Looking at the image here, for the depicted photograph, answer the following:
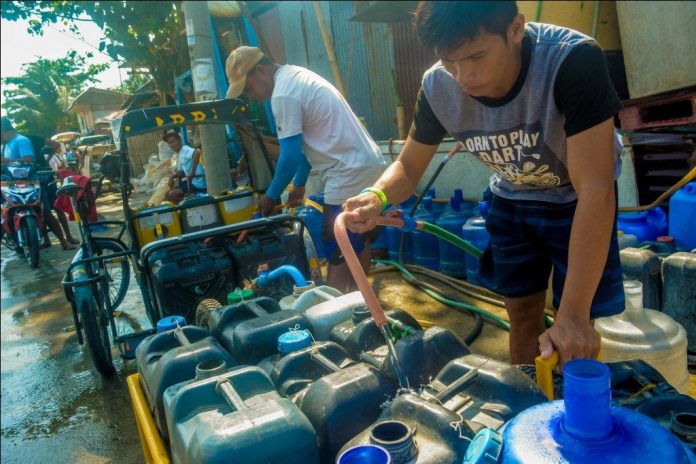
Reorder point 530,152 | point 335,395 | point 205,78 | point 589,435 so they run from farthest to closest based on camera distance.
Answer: point 205,78 < point 530,152 < point 335,395 < point 589,435

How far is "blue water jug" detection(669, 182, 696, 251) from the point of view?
A: 350 centimetres

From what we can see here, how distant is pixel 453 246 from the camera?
17.0 ft

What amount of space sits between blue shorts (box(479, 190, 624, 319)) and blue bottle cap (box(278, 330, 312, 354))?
92cm

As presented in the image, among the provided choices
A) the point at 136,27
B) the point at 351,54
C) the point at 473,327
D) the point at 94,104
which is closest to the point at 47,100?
the point at 94,104

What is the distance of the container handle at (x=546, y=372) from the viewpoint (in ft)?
4.15

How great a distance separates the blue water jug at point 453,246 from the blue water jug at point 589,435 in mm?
4184

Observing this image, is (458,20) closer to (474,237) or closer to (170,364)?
(170,364)

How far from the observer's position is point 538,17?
445 cm

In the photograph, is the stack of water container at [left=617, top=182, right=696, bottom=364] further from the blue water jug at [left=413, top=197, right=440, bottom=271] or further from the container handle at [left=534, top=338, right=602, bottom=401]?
the container handle at [left=534, top=338, right=602, bottom=401]

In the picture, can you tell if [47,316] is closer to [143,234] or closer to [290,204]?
[143,234]

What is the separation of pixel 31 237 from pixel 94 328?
15.8 feet

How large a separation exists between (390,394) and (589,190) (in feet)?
2.49

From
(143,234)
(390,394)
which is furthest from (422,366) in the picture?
(143,234)

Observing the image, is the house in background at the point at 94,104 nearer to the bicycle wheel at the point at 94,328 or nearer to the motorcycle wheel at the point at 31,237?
the motorcycle wheel at the point at 31,237
